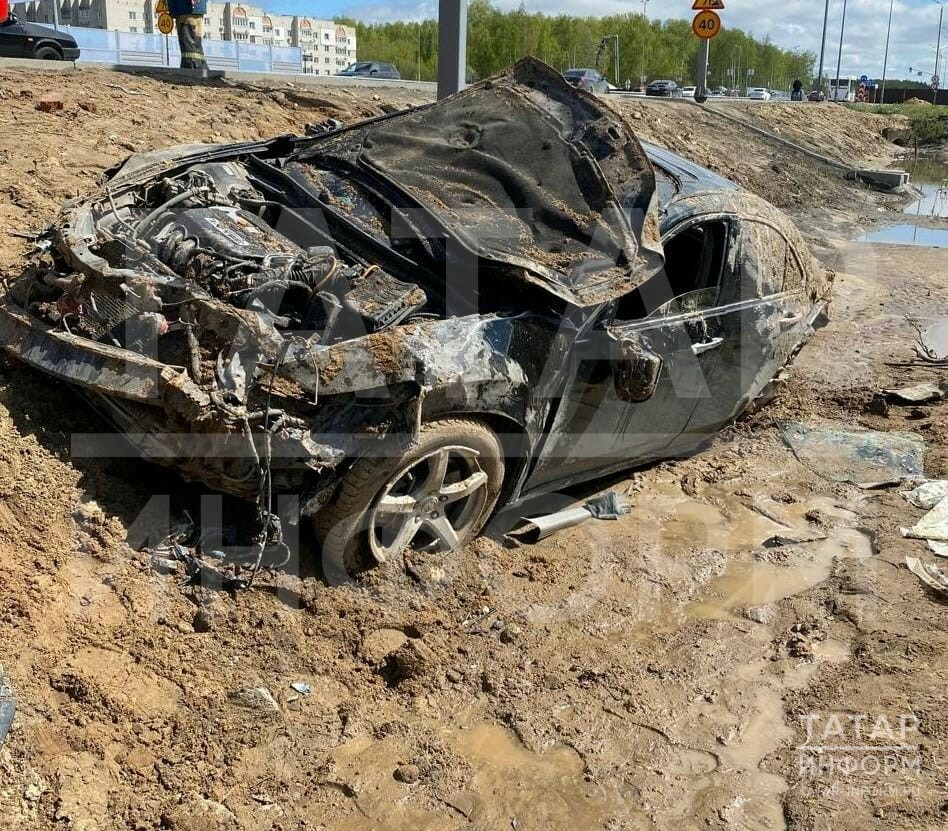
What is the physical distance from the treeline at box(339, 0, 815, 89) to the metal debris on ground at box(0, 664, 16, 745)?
4571cm

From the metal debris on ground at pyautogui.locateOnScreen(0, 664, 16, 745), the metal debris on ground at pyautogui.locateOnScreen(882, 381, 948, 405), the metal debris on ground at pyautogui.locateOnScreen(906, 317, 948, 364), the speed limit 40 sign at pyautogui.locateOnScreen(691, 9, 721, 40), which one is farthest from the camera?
the speed limit 40 sign at pyautogui.locateOnScreen(691, 9, 721, 40)

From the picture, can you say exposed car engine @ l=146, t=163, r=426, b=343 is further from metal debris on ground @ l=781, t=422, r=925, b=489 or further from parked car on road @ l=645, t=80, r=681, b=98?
parked car on road @ l=645, t=80, r=681, b=98

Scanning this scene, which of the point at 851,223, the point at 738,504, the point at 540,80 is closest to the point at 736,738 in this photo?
the point at 738,504

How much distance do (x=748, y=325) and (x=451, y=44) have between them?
20.4 feet

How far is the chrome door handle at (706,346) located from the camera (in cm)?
461

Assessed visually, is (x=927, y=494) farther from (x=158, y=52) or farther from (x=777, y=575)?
(x=158, y=52)

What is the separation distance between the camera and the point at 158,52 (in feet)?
87.5

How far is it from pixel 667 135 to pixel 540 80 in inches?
519

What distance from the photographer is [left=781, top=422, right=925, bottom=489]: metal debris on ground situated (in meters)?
5.54

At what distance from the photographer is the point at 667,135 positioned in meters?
17.4

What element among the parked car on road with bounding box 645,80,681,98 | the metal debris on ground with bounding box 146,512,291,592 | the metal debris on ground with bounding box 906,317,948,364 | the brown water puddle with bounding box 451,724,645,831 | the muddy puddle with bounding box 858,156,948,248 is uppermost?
the parked car on road with bounding box 645,80,681,98

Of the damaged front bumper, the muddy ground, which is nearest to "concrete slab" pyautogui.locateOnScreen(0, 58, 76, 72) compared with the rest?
the muddy ground

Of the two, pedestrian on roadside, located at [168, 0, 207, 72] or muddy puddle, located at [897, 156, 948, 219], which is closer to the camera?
pedestrian on roadside, located at [168, 0, 207, 72]

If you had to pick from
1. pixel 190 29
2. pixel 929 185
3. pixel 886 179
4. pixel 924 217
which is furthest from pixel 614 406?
pixel 929 185
